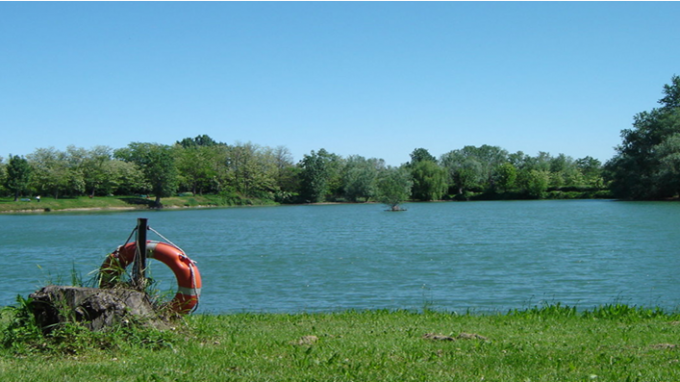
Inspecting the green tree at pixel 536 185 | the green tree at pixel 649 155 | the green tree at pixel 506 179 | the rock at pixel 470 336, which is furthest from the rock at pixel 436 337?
the green tree at pixel 506 179

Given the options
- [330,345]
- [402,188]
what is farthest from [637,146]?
[330,345]

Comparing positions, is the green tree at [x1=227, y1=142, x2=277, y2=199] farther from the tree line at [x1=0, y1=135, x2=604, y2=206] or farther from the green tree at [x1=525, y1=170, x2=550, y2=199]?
the green tree at [x1=525, y1=170, x2=550, y2=199]

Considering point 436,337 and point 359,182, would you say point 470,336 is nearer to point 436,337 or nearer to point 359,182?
point 436,337

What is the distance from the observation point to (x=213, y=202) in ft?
284

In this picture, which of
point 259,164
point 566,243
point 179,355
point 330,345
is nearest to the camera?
point 179,355

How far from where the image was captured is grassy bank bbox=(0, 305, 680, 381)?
17.7 feet

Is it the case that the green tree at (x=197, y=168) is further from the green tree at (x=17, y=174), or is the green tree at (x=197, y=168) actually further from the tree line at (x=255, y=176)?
the green tree at (x=17, y=174)

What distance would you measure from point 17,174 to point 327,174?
44533 mm

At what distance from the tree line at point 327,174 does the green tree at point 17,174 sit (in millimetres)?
102

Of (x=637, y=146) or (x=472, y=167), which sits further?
(x=472, y=167)

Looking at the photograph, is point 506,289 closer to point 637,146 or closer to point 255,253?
point 255,253

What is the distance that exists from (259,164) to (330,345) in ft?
296

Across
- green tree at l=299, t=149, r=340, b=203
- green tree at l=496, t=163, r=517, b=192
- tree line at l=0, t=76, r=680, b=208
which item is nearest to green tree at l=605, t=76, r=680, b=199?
tree line at l=0, t=76, r=680, b=208

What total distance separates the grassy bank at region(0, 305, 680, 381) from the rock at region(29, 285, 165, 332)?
0.15 meters
